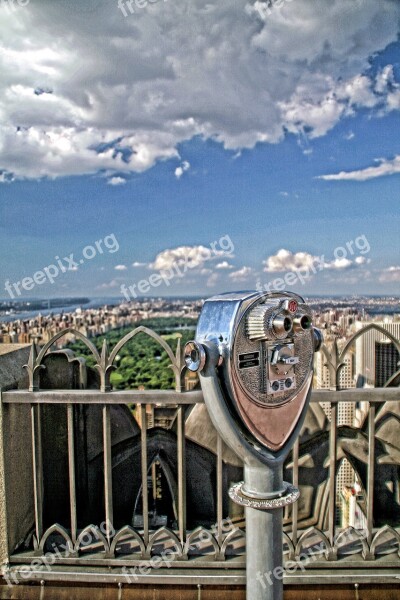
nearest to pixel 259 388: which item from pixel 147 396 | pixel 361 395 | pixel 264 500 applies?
pixel 264 500

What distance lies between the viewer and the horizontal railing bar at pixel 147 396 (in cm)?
277

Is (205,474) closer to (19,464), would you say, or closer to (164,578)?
(164,578)

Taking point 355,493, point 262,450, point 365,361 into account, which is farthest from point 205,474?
point 262,450

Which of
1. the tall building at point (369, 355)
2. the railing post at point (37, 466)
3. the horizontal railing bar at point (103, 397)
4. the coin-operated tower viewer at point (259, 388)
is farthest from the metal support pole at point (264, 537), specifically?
the railing post at point (37, 466)

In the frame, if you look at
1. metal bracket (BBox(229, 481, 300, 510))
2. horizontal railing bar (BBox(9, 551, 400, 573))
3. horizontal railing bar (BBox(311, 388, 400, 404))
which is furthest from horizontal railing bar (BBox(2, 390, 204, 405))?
metal bracket (BBox(229, 481, 300, 510))

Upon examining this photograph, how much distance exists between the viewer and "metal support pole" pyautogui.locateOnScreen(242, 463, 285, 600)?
1.68m

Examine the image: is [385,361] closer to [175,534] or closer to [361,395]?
[361,395]

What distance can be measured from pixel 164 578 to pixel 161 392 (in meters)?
1.10

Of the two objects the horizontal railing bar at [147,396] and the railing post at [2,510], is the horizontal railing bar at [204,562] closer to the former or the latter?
the railing post at [2,510]

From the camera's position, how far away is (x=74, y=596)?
2861mm

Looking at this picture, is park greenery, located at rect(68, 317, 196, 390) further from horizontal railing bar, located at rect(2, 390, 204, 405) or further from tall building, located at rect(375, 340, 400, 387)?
tall building, located at rect(375, 340, 400, 387)

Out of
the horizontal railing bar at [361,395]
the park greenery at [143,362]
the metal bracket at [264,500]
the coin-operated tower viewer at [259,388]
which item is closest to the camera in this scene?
the coin-operated tower viewer at [259,388]

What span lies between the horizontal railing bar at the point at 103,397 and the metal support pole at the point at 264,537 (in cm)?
109

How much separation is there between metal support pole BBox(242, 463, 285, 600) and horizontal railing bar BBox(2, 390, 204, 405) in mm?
1088
